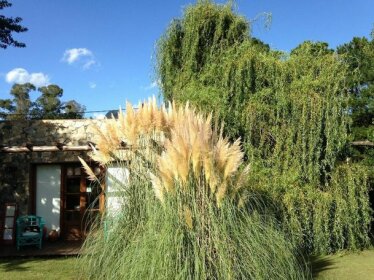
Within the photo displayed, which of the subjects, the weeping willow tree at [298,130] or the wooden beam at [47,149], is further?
the wooden beam at [47,149]

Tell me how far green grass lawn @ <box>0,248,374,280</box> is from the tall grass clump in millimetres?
1372

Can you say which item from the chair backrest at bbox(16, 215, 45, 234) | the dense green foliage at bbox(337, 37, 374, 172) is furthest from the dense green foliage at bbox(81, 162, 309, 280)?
the dense green foliage at bbox(337, 37, 374, 172)

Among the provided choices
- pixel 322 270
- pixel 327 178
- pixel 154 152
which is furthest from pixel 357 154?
pixel 154 152

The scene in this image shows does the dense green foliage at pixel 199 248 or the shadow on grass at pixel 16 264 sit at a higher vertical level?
the dense green foliage at pixel 199 248

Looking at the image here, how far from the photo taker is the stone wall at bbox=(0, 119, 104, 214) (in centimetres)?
1036

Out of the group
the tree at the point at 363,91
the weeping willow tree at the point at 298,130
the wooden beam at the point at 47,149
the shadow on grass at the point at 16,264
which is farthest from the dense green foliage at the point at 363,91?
the shadow on grass at the point at 16,264

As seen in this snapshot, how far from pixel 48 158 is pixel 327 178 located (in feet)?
22.2

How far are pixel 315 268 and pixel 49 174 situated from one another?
7242mm

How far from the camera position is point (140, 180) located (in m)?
4.43

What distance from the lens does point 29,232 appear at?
29.9 ft

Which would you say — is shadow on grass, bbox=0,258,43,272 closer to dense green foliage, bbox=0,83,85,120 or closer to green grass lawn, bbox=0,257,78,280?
green grass lawn, bbox=0,257,78,280

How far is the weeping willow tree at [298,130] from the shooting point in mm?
6910

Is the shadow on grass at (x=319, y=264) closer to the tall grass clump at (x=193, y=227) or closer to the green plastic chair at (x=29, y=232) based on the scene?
the tall grass clump at (x=193, y=227)

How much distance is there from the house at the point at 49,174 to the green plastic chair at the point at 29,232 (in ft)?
2.89
